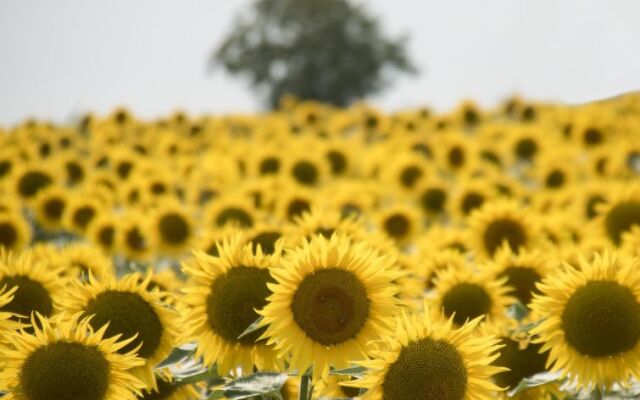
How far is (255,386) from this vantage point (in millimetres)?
2613

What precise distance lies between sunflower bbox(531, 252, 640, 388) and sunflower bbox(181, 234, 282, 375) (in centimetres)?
92

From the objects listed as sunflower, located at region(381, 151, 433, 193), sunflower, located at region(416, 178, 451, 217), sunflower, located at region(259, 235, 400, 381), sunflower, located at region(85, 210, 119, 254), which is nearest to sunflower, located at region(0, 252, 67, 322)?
sunflower, located at region(259, 235, 400, 381)

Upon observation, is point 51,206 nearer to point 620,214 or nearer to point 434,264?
point 434,264

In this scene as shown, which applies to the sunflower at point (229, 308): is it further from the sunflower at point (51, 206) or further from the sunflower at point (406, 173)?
the sunflower at point (406, 173)

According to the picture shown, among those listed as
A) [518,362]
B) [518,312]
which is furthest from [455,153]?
[518,362]

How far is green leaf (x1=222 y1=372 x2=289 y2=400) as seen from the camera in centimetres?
257

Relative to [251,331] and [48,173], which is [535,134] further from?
[251,331]

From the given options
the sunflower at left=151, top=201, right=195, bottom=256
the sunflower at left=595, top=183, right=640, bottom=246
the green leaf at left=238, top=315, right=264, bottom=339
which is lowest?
the green leaf at left=238, top=315, right=264, bottom=339

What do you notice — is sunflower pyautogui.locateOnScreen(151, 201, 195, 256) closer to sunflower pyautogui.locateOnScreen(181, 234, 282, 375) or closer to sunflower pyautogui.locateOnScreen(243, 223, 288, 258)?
sunflower pyautogui.locateOnScreen(243, 223, 288, 258)

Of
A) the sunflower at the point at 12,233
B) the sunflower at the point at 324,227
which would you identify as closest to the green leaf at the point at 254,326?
the sunflower at the point at 324,227

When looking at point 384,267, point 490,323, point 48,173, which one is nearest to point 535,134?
point 48,173

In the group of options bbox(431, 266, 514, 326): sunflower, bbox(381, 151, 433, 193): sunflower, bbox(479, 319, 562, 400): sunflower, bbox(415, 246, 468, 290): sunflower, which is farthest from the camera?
bbox(381, 151, 433, 193): sunflower

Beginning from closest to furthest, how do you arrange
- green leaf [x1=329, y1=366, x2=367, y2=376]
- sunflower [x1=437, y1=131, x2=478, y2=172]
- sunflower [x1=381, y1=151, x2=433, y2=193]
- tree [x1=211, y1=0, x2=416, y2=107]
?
green leaf [x1=329, y1=366, x2=367, y2=376] → sunflower [x1=381, y1=151, x2=433, y2=193] → sunflower [x1=437, y1=131, x2=478, y2=172] → tree [x1=211, y1=0, x2=416, y2=107]

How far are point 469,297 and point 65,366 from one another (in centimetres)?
183
